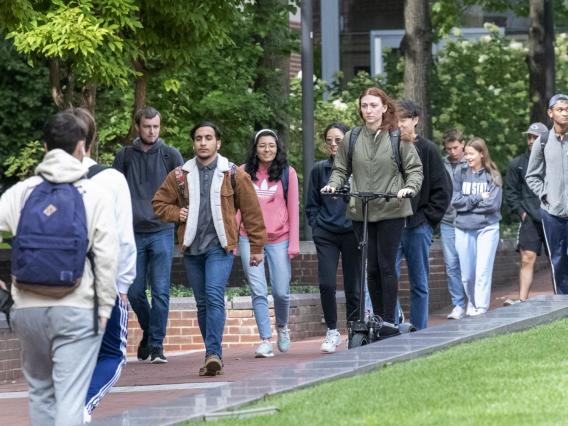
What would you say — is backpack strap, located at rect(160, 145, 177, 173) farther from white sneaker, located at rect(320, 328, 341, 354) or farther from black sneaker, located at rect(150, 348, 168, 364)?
white sneaker, located at rect(320, 328, 341, 354)

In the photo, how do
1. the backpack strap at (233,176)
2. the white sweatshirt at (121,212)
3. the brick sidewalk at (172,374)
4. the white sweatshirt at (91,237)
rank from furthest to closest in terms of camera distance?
the backpack strap at (233,176), the brick sidewalk at (172,374), the white sweatshirt at (121,212), the white sweatshirt at (91,237)

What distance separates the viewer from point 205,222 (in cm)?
1244

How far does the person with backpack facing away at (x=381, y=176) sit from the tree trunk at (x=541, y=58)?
53.7 feet

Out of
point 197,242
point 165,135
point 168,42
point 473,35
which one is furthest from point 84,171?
point 473,35

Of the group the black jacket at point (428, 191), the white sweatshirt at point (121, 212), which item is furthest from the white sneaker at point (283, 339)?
the white sweatshirt at point (121, 212)

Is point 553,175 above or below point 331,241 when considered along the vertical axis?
above

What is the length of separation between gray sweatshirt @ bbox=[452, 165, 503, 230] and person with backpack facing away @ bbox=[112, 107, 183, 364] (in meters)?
4.28

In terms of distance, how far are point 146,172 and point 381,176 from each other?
2558mm

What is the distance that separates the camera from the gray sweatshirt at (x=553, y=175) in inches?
556

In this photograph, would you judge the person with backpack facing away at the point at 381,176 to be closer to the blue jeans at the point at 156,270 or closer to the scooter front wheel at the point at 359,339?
the scooter front wheel at the point at 359,339

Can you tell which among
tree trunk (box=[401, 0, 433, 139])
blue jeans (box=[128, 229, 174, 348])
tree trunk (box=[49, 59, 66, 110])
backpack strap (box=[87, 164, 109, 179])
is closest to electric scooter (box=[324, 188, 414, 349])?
blue jeans (box=[128, 229, 174, 348])

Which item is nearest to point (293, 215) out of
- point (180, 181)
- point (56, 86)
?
point (180, 181)

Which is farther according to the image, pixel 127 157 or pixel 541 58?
pixel 541 58

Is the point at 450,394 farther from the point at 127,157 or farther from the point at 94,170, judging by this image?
the point at 127,157
